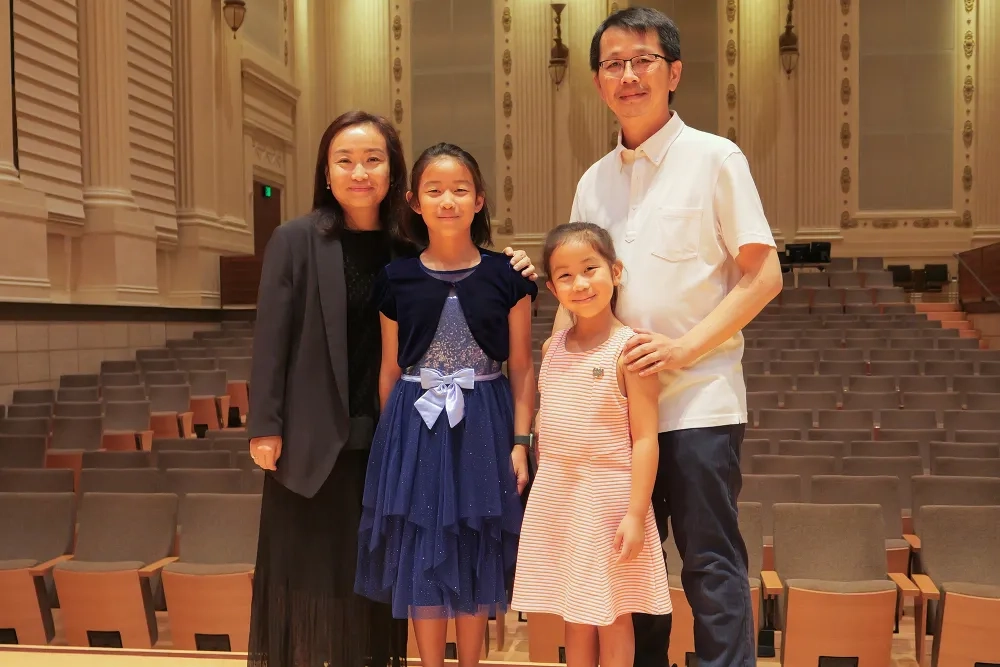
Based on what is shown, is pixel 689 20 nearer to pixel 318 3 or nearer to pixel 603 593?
pixel 318 3

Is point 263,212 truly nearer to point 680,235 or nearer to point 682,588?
point 682,588

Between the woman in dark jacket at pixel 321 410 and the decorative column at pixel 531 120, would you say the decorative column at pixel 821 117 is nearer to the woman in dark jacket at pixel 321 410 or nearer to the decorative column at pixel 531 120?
the decorative column at pixel 531 120

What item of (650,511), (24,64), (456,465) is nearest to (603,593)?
(650,511)

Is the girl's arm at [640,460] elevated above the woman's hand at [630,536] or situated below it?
above

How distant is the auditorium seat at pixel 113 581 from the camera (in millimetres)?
3449

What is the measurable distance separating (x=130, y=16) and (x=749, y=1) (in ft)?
28.4

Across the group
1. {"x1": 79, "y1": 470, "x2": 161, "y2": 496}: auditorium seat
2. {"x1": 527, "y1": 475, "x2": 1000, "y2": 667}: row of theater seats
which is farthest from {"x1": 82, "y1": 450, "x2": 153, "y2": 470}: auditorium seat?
{"x1": 527, "y1": 475, "x2": 1000, "y2": 667}: row of theater seats

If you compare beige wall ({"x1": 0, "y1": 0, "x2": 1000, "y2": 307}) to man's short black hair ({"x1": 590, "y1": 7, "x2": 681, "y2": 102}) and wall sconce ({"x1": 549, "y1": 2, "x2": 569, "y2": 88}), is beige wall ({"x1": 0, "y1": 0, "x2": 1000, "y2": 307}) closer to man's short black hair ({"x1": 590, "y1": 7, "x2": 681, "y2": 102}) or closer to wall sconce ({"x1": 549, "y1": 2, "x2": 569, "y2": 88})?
wall sconce ({"x1": 549, "y1": 2, "x2": 569, "y2": 88})

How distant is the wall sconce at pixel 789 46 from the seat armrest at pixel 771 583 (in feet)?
36.1

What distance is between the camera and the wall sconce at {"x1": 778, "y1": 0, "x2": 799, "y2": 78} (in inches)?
504

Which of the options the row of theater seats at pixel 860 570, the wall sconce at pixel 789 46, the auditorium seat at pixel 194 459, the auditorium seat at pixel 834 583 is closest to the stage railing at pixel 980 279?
the wall sconce at pixel 789 46

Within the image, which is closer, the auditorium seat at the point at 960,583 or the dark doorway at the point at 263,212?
the auditorium seat at the point at 960,583

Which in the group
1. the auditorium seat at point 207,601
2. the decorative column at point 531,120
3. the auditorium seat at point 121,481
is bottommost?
the auditorium seat at point 207,601

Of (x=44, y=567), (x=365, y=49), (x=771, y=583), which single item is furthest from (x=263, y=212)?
(x=771, y=583)
